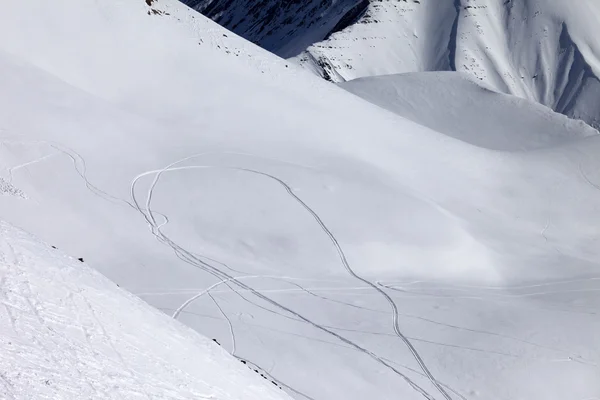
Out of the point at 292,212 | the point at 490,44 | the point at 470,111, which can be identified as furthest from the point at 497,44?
the point at 292,212

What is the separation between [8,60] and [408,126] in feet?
49.5

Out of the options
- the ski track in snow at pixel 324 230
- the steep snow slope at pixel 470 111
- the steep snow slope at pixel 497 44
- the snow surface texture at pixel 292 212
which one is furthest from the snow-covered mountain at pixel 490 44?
the ski track in snow at pixel 324 230

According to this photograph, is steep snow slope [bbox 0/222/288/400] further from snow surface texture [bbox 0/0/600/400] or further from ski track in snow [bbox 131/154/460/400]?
ski track in snow [bbox 131/154/460/400]

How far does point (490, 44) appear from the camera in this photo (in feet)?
321

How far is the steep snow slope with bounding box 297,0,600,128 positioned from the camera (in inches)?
3501

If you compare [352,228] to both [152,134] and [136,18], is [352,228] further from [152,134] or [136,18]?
[136,18]

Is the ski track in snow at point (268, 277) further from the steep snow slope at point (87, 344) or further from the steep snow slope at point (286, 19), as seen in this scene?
the steep snow slope at point (286, 19)

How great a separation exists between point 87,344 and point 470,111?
1371 inches

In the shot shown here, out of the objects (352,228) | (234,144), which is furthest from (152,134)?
(352,228)

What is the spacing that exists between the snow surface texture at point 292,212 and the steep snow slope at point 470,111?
796cm

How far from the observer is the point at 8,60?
2044cm

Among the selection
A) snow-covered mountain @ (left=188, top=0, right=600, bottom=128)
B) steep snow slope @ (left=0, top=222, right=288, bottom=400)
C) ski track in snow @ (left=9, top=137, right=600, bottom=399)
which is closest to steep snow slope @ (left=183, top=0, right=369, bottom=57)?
snow-covered mountain @ (left=188, top=0, right=600, bottom=128)

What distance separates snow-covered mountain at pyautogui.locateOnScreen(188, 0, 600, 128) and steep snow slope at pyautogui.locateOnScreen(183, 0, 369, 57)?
914 mm

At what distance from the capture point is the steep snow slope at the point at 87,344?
6.64 meters
